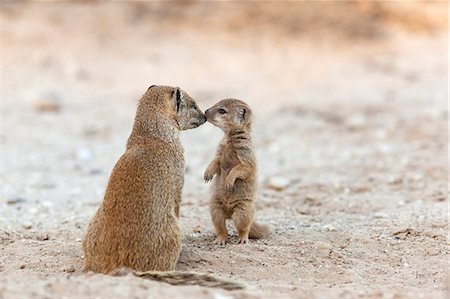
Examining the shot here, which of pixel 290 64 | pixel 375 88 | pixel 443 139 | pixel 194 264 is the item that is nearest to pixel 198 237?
pixel 194 264

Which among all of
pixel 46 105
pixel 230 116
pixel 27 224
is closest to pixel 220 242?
pixel 230 116

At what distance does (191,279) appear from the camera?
4.70 m

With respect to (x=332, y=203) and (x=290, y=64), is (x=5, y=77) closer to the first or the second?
(x=290, y=64)

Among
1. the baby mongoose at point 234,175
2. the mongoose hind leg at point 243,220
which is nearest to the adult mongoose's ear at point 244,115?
the baby mongoose at point 234,175

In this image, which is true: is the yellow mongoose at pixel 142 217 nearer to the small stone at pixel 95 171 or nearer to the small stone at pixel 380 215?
the small stone at pixel 380 215

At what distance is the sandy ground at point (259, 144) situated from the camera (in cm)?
543

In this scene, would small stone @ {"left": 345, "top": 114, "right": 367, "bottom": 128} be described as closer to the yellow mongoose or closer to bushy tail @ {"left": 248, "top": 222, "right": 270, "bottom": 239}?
bushy tail @ {"left": 248, "top": 222, "right": 270, "bottom": 239}

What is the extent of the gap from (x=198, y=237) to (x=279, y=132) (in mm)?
4882

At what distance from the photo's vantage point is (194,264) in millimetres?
5484

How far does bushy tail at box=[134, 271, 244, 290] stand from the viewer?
460 cm

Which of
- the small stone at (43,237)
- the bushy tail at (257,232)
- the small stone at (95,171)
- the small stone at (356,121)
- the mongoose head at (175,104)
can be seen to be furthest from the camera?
the small stone at (356,121)

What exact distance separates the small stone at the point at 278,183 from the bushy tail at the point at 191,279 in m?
3.69

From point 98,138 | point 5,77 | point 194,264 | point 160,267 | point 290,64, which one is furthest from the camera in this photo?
point 290,64

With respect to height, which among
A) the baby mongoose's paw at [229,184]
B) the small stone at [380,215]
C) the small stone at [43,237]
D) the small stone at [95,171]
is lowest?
the small stone at [43,237]
